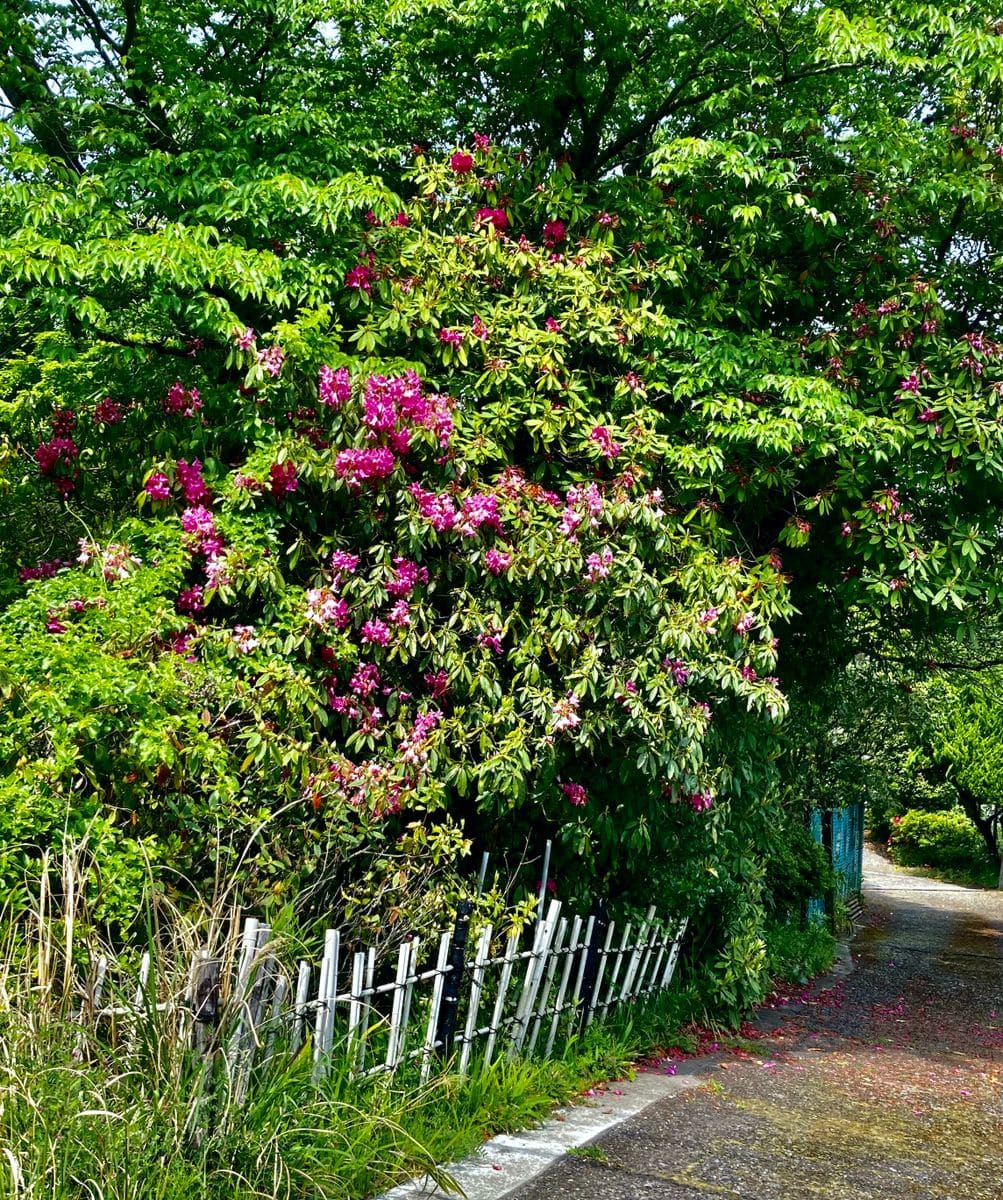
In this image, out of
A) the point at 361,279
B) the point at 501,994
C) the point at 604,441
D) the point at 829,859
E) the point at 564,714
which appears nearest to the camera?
the point at 501,994

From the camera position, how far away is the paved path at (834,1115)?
5043 millimetres

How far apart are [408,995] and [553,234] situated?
16.3 ft

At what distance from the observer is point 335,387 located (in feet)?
20.4

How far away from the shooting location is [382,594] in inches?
233

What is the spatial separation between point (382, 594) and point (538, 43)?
4.54 metres

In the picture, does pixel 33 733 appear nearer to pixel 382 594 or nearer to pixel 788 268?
pixel 382 594

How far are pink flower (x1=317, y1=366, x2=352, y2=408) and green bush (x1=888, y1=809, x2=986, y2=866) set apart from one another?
1081 inches

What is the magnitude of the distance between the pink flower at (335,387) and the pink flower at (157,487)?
971mm

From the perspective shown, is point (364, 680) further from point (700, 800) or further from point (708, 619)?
point (700, 800)

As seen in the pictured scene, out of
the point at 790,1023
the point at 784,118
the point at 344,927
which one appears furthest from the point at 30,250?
the point at 790,1023

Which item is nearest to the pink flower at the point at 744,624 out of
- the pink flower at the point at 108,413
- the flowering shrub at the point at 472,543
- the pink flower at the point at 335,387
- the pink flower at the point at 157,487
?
the flowering shrub at the point at 472,543

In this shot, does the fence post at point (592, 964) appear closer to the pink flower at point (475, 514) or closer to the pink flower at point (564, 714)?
the pink flower at point (564, 714)

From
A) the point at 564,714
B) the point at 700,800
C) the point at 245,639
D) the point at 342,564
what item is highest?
the point at 342,564

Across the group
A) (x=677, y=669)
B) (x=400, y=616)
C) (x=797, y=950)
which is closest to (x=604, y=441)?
(x=677, y=669)
